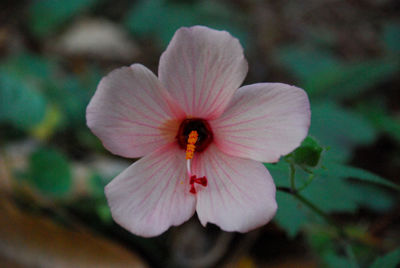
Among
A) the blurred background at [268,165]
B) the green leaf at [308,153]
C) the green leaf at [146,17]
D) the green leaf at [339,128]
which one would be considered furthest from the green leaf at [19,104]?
the green leaf at [308,153]

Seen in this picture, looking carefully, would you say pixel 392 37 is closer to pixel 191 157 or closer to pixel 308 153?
pixel 308 153

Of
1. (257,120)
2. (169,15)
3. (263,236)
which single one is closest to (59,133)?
(169,15)

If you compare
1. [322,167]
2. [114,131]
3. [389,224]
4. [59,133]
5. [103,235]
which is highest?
[114,131]

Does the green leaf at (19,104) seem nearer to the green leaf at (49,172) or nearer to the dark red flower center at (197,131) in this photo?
the green leaf at (49,172)

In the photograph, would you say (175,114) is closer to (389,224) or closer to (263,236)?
(263,236)

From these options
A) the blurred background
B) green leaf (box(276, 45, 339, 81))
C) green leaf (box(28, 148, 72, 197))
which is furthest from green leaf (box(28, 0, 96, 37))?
green leaf (box(276, 45, 339, 81))
